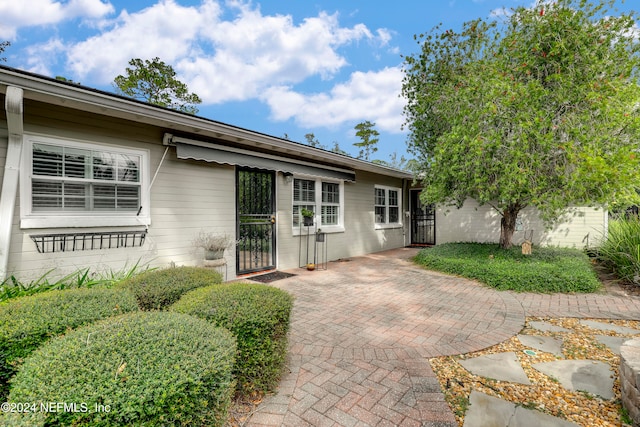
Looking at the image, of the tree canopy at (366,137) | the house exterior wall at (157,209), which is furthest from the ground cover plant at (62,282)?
the tree canopy at (366,137)

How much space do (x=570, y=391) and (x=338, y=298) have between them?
2972 millimetres

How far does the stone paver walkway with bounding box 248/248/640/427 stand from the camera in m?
2.07

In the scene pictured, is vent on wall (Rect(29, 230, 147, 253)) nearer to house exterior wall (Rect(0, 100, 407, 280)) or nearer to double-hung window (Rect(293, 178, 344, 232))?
house exterior wall (Rect(0, 100, 407, 280))

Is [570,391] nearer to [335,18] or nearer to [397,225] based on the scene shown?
[397,225]

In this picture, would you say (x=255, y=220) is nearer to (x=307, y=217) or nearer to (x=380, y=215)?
(x=307, y=217)

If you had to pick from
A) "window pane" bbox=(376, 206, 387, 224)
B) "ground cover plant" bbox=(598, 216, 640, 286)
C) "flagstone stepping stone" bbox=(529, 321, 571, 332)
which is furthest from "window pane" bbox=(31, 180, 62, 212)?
"ground cover plant" bbox=(598, 216, 640, 286)

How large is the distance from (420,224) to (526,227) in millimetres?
3864

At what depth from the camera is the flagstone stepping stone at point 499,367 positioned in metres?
2.48

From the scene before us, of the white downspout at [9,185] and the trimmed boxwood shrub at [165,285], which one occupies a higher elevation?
the white downspout at [9,185]

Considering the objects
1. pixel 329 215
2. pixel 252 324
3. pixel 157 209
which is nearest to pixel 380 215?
pixel 329 215

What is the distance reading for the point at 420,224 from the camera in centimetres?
1229

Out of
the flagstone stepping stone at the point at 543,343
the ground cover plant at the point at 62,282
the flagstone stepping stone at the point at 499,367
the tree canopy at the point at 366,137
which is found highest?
the tree canopy at the point at 366,137

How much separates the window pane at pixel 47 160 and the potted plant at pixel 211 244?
2131 mm

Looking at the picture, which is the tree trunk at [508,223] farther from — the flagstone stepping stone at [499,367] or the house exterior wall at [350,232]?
the flagstone stepping stone at [499,367]
